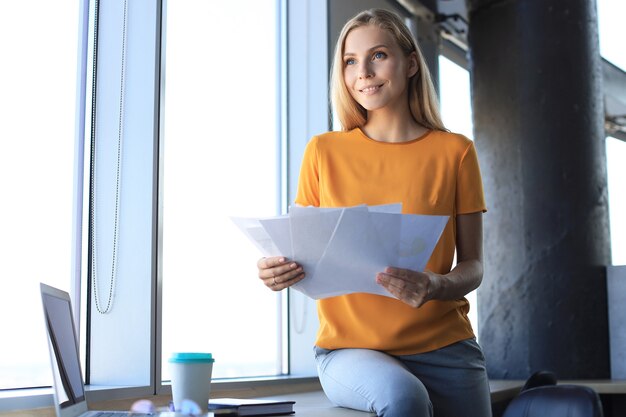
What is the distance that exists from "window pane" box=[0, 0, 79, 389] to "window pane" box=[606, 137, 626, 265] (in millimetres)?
2976

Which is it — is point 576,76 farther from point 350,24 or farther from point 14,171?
point 14,171

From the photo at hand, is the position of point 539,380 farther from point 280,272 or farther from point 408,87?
point 280,272

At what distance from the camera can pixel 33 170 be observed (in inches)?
82.2

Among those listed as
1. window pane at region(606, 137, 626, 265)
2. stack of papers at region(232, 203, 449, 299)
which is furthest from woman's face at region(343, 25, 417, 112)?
window pane at region(606, 137, 626, 265)

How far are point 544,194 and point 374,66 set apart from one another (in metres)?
2.15

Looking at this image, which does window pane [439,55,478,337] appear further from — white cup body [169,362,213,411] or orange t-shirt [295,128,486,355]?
white cup body [169,362,213,411]

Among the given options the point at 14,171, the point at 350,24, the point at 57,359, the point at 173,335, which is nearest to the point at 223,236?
the point at 173,335

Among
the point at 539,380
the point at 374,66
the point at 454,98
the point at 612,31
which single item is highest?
the point at 612,31

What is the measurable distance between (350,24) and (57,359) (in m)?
1.11

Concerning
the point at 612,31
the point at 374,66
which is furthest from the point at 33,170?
the point at 612,31

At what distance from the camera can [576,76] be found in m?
3.89

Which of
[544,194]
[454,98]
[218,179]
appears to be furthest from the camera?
[454,98]

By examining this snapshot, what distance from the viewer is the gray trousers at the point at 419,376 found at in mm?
1625

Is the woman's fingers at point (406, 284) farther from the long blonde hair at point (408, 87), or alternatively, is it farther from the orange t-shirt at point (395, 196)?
the long blonde hair at point (408, 87)
